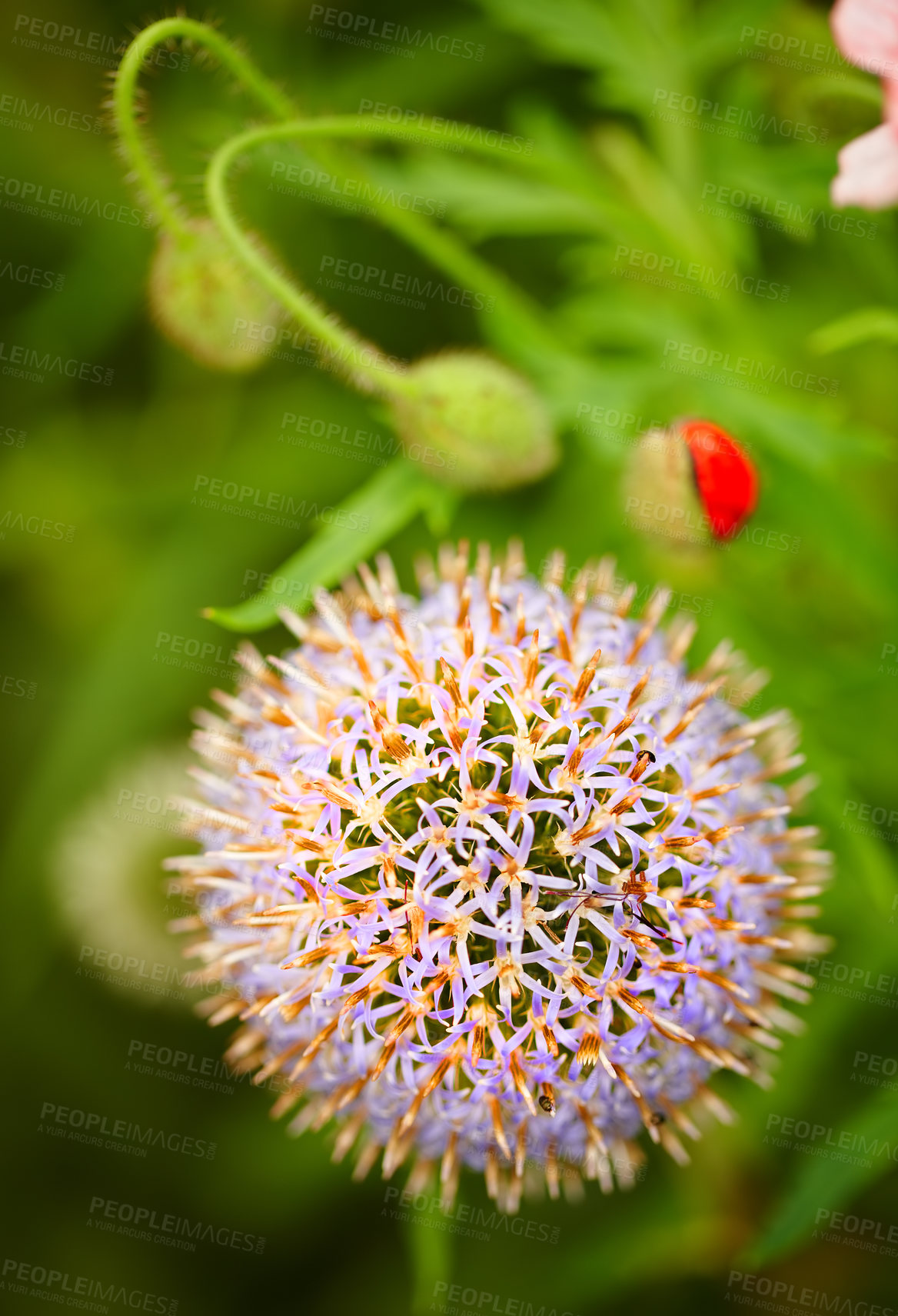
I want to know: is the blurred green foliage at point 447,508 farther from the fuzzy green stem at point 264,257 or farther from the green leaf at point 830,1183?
the fuzzy green stem at point 264,257

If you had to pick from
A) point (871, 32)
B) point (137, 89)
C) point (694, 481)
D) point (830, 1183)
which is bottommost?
point (830, 1183)

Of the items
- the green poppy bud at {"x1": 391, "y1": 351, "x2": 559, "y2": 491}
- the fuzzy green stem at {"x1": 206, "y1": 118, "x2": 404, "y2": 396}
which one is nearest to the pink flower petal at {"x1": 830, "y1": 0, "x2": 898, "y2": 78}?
the green poppy bud at {"x1": 391, "y1": 351, "x2": 559, "y2": 491}

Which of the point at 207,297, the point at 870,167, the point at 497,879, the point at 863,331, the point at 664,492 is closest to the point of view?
the point at 497,879

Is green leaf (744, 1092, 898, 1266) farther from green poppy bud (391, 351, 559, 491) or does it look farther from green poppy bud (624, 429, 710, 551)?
green poppy bud (391, 351, 559, 491)

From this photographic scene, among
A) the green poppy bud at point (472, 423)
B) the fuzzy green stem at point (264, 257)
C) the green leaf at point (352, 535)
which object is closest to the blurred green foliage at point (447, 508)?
the green poppy bud at point (472, 423)

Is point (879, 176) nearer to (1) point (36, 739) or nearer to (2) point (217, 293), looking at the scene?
(2) point (217, 293)

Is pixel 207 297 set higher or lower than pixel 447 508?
higher

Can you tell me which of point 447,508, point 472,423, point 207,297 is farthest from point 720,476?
point 207,297

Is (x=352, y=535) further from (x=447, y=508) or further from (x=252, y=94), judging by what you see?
(x=252, y=94)
